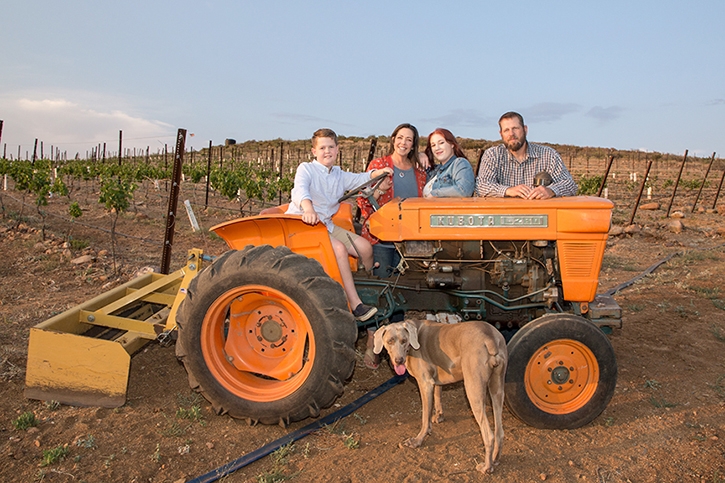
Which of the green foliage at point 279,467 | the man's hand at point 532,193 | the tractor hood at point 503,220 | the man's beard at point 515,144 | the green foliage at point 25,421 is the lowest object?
the green foliage at point 25,421

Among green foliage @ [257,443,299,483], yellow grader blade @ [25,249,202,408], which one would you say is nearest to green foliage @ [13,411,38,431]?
yellow grader blade @ [25,249,202,408]

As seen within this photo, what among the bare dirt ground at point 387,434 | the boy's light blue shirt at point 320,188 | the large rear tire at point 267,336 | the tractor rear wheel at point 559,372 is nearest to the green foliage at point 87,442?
the bare dirt ground at point 387,434

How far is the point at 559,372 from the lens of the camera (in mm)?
3410

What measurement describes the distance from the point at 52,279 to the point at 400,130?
18.7 ft

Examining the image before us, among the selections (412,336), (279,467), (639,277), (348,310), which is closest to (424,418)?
(412,336)

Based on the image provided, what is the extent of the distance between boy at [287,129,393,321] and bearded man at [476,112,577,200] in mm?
884

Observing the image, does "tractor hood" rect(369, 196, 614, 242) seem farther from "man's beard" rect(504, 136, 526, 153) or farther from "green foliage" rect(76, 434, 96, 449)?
"green foliage" rect(76, 434, 96, 449)

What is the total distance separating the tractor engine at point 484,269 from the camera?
12.5 feet

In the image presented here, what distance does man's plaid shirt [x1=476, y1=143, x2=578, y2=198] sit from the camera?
169 inches

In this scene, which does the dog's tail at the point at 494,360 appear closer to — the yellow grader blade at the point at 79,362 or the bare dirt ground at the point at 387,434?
the bare dirt ground at the point at 387,434

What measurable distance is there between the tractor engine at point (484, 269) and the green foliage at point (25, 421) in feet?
8.65

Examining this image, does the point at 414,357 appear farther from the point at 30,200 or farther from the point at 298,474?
the point at 30,200

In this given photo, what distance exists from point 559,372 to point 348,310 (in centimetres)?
142

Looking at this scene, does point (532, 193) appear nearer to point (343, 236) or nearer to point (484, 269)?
point (484, 269)
